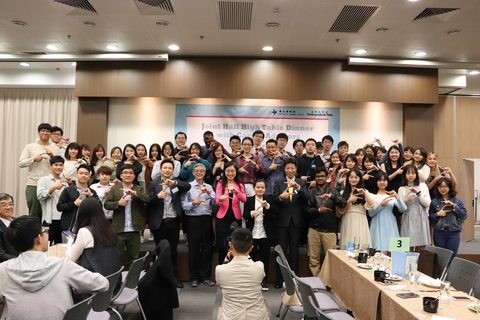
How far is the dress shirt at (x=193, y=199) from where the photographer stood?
512 centimetres

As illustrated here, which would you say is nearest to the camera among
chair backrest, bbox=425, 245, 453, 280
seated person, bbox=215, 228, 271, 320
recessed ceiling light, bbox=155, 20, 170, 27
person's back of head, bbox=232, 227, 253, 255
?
seated person, bbox=215, 228, 271, 320

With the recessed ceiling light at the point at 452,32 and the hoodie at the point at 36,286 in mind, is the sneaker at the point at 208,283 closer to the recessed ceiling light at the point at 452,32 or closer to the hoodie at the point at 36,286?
the hoodie at the point at 36,286

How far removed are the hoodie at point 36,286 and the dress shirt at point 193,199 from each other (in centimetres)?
300

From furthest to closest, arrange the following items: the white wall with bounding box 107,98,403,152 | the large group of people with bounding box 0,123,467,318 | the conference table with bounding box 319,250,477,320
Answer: the white wall with bounding box 107,98,403,152
the large group of people with bounding box 0,123,467,318
the conference table with bounding box 319,250,477,320

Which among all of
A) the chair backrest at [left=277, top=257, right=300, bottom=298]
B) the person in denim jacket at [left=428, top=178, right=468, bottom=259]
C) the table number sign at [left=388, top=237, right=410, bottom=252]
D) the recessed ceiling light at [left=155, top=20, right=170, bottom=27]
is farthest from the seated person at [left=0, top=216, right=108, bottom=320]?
the person in denim jacket at [left=428, top=178, right=468, bottom=259]

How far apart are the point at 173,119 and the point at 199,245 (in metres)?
3.34

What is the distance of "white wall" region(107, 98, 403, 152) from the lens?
25.2ft

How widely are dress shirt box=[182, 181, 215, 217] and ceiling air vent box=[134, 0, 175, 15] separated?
2.41 meters

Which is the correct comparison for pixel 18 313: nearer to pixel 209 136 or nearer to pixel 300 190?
pixel 300 190

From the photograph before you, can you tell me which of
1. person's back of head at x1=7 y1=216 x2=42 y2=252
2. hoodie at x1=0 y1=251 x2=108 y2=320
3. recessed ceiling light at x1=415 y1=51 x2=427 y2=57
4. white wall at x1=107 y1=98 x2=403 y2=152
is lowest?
hoodie at x1=0 y1=251 x2=108 y2=320

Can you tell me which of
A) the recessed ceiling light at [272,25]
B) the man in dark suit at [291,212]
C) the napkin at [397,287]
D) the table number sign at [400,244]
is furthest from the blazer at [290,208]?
the recessed ceiling light at [272,25]

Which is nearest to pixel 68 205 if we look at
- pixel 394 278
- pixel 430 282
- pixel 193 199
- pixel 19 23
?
pixel 193 199

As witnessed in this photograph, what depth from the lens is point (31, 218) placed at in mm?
2215

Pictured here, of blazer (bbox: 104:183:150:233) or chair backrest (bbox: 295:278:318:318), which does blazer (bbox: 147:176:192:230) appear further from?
chair backrest (bbox: 295:278:318:318)
